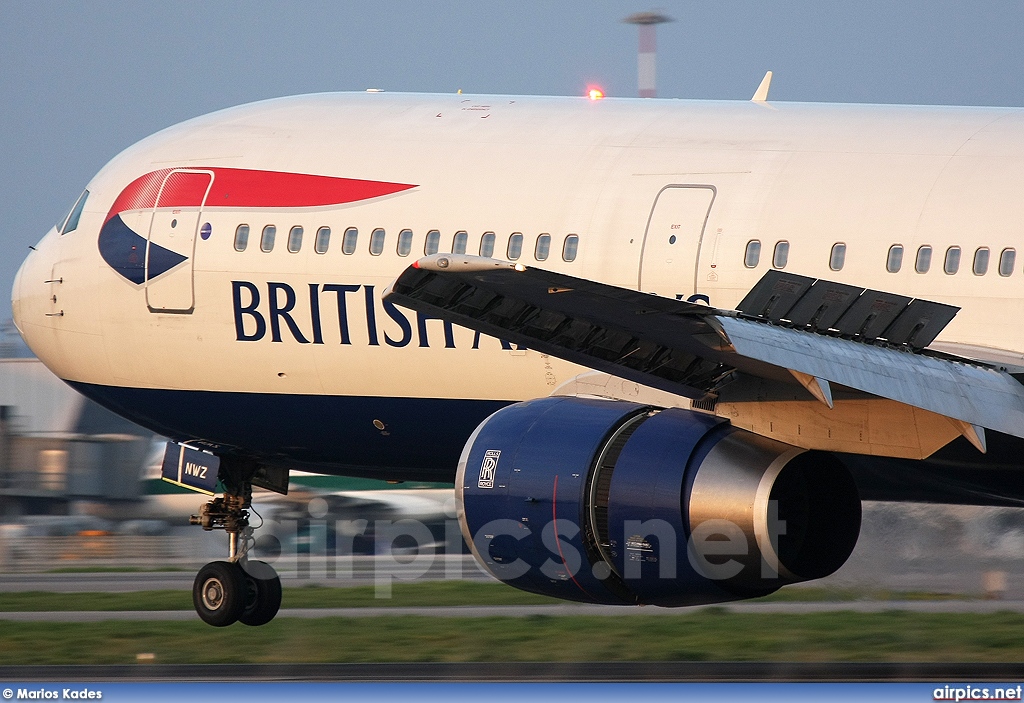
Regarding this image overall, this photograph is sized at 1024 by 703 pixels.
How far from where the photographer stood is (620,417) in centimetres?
1178

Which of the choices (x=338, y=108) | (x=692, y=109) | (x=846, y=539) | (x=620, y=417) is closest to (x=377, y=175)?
(x=338, y=108)

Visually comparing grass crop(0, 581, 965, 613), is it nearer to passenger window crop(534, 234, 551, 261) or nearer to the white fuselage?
the white fuselage

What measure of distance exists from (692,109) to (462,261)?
23.3ft

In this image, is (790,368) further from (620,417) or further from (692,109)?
(692,109)

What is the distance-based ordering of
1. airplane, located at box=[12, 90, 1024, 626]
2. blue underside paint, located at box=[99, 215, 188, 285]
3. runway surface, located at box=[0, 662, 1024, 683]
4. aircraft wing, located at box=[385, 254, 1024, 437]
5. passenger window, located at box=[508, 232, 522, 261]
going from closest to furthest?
aircraft wing, located at box=[385, 254, 1024, 437]
airplane, located at box=[12, 90, 1024, 626]
passenger window, located at box=[508, 232, 522, 261]
runway surface, located at box=[0, 662, 1024, 683]
blue underside paint, located at box=[99, 215, 188, 285]

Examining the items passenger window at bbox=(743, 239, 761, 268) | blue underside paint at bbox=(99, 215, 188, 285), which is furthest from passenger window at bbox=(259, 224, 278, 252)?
passenger window at bbox=(743, 239, 761, 268)

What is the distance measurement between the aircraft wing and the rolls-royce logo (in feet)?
5.02

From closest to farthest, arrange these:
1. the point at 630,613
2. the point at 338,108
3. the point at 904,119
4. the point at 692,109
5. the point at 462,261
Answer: the point at 462,261
the point at 904,119
the point at 692,109
the point at 338,108
the point at 630,613

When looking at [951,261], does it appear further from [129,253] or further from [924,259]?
[129,253]

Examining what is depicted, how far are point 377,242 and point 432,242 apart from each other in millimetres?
573

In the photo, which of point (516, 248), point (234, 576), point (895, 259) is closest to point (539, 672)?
point (234, 576)

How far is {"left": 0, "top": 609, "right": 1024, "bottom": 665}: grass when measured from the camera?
1677 centimetres

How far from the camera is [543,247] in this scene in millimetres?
14633

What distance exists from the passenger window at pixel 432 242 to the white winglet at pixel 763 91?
3.46 metres
